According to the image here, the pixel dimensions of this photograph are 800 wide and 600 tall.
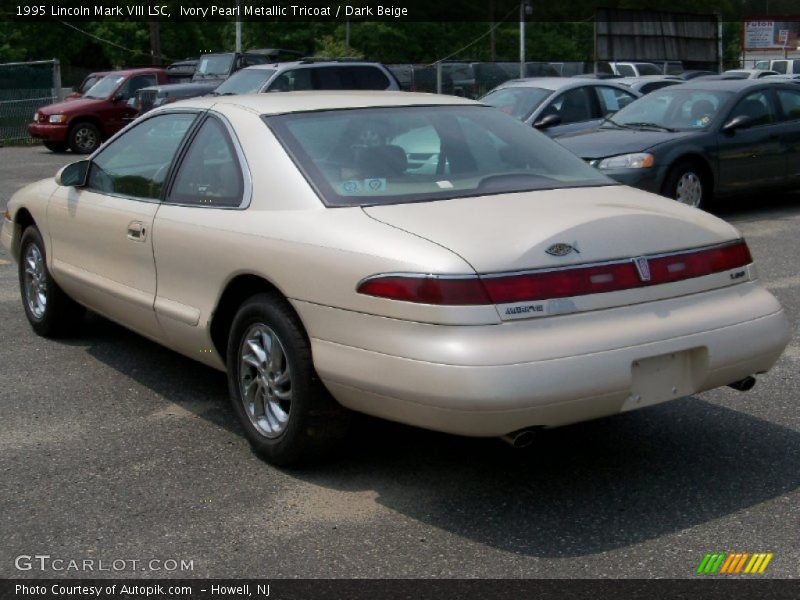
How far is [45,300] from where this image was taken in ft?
22.8

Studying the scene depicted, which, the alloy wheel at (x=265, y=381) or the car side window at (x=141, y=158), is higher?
the car side window at (x=141, y=158)

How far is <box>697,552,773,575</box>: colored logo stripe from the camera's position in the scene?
3.75 m

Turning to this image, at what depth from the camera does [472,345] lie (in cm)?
390

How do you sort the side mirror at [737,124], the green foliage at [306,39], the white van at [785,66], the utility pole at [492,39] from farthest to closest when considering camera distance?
the utility pole at [492,39] < the green foliage at [306,39] < the white van at [785,66] < the side mirror at [737,124]

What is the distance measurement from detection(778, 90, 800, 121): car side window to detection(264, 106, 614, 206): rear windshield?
8303 mm

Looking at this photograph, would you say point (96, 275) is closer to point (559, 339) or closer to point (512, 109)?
point (559, 339)

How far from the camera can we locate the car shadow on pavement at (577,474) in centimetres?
413

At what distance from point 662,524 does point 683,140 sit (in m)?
8.17

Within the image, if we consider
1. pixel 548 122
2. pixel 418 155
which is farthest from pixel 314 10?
pixel 418 155

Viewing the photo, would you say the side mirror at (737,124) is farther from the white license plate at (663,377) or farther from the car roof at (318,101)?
the white license plate at (663,377)

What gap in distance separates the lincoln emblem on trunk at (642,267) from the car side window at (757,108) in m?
8.75

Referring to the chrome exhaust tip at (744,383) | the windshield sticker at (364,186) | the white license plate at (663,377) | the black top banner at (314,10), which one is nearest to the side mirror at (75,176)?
the windshield sticker at (364,186)

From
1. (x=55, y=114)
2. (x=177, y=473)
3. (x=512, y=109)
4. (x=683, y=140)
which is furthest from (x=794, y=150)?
(x=55, y=114)

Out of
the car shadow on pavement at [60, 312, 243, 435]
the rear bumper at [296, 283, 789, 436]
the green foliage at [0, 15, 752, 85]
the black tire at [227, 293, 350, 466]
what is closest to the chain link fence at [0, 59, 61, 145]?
the car shadow on pavement at [60, 312, 243, 435]
